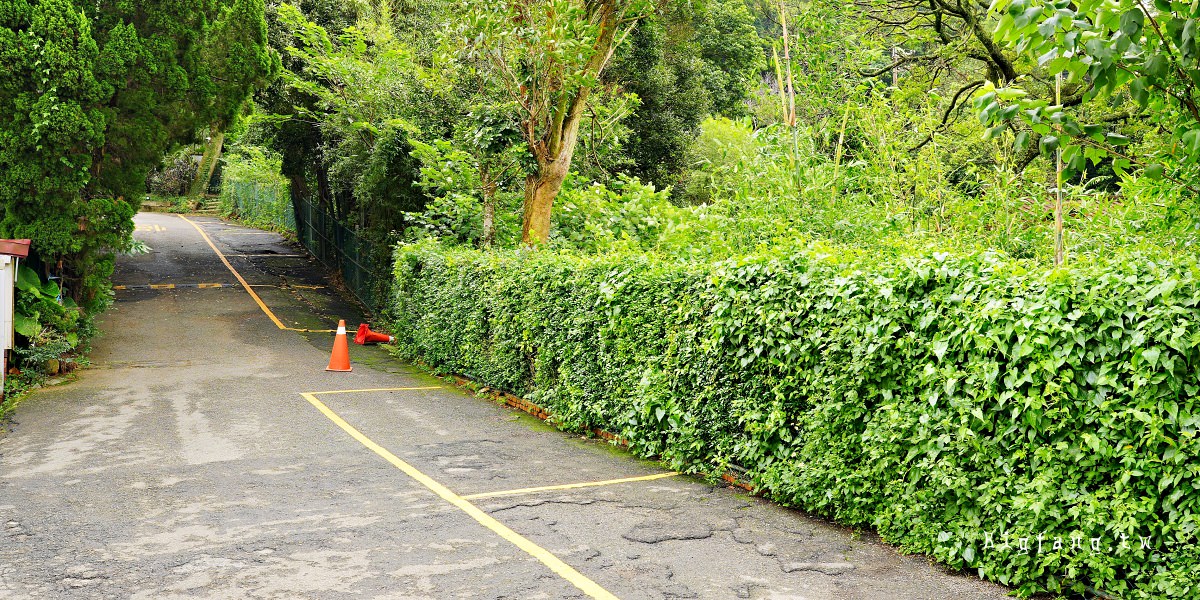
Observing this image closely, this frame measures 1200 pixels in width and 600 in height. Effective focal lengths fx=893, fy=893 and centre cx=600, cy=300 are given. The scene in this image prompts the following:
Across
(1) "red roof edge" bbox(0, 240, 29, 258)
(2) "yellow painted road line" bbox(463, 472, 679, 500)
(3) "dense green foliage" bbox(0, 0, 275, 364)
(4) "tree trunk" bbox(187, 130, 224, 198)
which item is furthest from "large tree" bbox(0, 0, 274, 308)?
(4) "tree trunk" bbox(187, 130, 224, 198)

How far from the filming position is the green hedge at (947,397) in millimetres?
4555

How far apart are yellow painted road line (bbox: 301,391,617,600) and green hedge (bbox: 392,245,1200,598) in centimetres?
204

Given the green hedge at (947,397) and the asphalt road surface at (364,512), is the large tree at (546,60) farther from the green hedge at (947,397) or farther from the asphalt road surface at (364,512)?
the green hedge at (947,397)

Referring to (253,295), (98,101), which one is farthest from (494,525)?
(253,295)

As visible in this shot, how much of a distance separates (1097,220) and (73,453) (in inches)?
391

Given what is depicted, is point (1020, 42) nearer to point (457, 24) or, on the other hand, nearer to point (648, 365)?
point (648, 365)

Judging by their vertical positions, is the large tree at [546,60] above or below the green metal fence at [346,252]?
above

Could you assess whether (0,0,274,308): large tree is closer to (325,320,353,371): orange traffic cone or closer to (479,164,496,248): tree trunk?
(325,320,353,371): orange traffic cone

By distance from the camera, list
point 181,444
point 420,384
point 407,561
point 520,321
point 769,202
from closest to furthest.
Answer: point 407,561
point 181,444
point 769,202
point 520,321
point 420,384

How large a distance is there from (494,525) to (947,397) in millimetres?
3288

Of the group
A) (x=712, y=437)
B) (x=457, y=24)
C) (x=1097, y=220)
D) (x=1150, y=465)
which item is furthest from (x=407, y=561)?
(x=457, y=24)

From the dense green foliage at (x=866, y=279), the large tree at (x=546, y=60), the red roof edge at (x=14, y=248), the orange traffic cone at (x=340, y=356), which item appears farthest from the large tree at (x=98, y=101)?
the large tree at (x=546, y=60)

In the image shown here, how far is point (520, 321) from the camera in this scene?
11.4 meters

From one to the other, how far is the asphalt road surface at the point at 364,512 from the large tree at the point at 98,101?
122 inches
